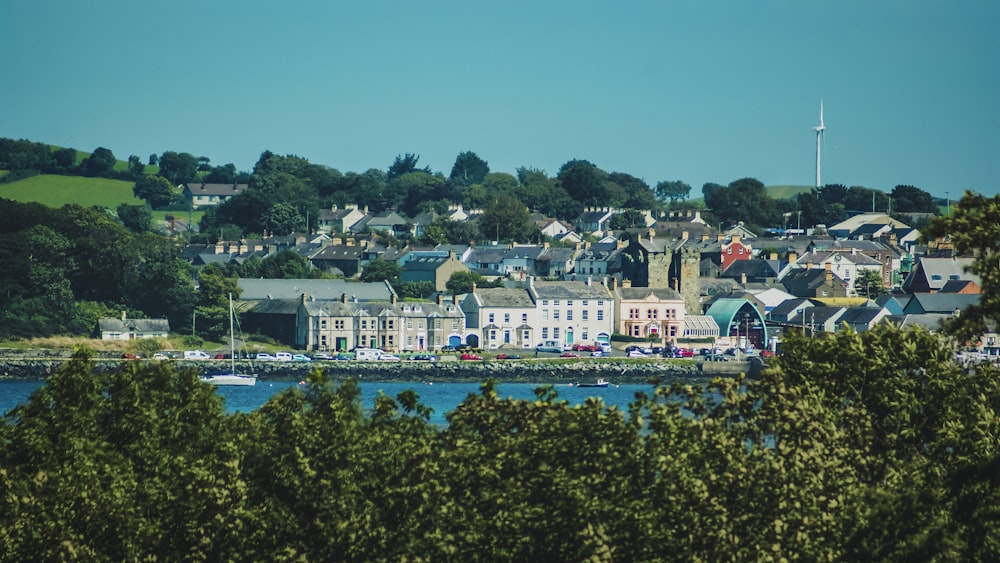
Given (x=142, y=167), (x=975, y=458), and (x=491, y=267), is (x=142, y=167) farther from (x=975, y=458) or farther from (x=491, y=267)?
(x=975, y=458)

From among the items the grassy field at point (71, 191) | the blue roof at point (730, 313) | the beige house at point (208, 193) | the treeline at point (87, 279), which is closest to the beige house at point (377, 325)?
the treeline at point (87, 279)

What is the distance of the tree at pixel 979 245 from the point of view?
59.4 feet

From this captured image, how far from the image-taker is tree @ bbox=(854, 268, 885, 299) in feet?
351

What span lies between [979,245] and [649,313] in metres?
76.6

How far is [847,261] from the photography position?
4446 inches

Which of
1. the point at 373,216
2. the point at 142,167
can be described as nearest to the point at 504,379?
the point at 373,216

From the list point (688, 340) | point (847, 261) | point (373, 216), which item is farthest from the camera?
point (373, 216)

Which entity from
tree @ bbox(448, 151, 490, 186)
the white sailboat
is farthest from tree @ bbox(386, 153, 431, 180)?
the white sailboat

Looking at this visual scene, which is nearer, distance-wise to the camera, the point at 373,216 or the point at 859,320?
the point at 859,320

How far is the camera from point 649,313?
311ft

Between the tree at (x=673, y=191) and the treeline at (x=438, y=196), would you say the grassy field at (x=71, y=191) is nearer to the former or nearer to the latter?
the treeline at (x=438, y=196)

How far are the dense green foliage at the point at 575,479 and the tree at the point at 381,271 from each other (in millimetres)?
77261

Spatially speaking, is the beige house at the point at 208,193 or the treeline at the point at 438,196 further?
the beige house at the point at 208,193

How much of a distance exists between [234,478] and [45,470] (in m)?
3.09
